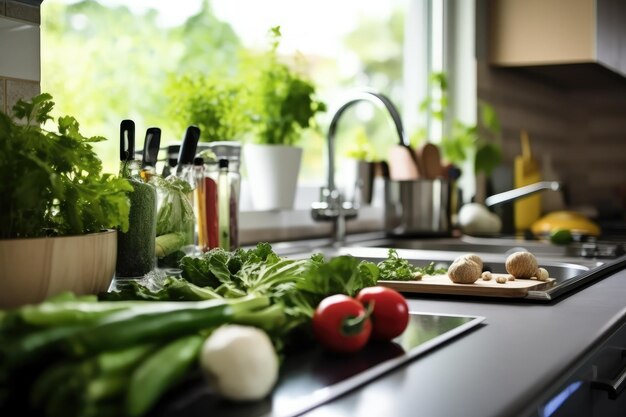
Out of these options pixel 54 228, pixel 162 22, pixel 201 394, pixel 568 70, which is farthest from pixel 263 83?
pixel 568 70

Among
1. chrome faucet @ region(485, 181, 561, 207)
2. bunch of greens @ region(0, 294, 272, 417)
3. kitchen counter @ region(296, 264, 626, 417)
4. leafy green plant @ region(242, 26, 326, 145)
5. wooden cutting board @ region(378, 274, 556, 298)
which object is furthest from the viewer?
chrome faucet @ region(485, 181, 561, 207)

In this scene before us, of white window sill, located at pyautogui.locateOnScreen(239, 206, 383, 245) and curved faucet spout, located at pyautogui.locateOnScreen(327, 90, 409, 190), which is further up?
curved faucet spout, located at pyautogui.locateOnScreen(327, 90, 409, 190)

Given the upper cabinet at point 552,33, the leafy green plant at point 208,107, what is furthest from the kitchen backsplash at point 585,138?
the leafy green plant at point 208,107

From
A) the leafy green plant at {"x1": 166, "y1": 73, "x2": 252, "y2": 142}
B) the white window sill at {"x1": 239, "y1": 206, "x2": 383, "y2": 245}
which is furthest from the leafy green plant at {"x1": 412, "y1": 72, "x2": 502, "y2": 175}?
the leafy green plant at {"x1": 166, "y1": 73, "x2": 252, "y2": 142}

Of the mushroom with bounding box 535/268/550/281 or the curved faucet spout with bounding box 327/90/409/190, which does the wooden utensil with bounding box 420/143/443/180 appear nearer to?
the curved faucet spout with bounding box 327/90/409/190

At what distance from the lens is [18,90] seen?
4.09 feet

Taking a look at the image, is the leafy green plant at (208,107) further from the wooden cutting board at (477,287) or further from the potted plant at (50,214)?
the potted plant at (50,214)

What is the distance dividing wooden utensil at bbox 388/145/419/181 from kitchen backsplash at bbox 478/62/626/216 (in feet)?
4.74

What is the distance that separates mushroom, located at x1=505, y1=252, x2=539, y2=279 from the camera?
1.43 m

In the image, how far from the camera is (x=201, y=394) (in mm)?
723

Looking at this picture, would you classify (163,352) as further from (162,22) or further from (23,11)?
(162,22)

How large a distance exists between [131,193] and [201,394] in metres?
0.53

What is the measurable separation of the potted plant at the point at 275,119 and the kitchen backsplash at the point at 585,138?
1979 mm

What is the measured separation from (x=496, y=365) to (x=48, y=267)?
0.50m
